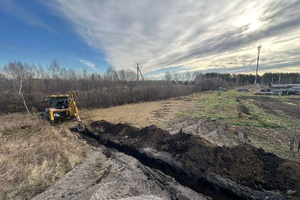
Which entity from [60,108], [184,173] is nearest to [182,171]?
[184,173]

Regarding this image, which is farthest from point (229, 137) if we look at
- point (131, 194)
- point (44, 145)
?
point (44, 145)

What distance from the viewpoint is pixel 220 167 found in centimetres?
430

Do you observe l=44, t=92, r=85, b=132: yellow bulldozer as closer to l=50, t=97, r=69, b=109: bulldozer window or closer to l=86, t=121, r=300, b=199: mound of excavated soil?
l=50, t=97, r=69, b=109: bulldozer window

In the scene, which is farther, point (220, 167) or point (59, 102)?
point (59, 102)

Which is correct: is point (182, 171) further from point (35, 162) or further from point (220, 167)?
point (35, 162)

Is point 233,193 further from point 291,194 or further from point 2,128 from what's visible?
point 2,128

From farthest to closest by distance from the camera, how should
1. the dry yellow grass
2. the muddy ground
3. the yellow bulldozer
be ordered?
1. the yellow bulldozer
2. the dry yellow grass
3. the muddy ground

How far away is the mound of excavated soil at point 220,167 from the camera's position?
3535mm

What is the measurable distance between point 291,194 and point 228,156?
1505mm

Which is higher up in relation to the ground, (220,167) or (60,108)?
(60,108)

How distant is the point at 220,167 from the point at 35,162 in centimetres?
573

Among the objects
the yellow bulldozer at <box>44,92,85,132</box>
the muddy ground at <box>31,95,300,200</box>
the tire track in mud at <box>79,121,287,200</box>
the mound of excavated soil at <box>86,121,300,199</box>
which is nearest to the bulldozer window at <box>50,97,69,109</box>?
the yellow bulldozer at <box>44,92,85,132</box>

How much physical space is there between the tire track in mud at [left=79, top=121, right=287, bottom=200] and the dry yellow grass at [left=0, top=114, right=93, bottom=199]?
1.62m

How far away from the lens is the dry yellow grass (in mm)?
3732
